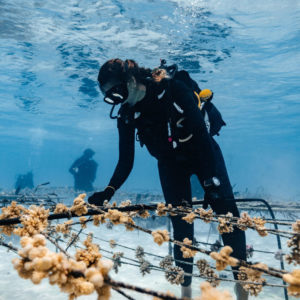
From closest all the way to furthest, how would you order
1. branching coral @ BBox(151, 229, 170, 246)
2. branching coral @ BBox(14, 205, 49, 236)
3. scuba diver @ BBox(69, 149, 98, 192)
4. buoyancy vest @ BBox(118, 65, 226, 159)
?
branching coral @ BBox(14, 205, 49, 236), branching coral @ BBox(151, 229, 170, 246), buoyancy vest @ BBox(118, 65, 226, 159), scuba diver @ BBox(69, 149, 98, 192)

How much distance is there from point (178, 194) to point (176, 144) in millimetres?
843

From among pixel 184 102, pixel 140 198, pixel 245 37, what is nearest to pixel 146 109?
pixel 184 102

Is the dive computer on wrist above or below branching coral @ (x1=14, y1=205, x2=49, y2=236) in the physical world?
above

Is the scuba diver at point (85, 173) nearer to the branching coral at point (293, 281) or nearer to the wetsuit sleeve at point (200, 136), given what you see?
the wetsuit sleeve at point (200, 136)

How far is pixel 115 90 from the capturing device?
10.8ft

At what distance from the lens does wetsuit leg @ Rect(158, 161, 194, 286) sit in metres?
3.74

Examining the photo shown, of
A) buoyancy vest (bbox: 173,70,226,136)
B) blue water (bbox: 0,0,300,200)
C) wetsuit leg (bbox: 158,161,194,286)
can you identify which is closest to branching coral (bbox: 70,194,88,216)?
wetsuit leg (bbox: 158,161,194,286)

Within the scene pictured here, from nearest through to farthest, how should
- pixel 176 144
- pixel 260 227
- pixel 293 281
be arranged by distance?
pixel 293 281 < pixel 260 227 < pixel 176 144

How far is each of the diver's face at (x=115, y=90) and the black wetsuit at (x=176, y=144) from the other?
34cm

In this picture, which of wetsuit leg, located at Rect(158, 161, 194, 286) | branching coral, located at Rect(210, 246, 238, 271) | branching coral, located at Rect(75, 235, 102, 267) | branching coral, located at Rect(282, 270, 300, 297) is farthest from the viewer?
wetsuit leg, located at Rect(158, 161, 194, 286)

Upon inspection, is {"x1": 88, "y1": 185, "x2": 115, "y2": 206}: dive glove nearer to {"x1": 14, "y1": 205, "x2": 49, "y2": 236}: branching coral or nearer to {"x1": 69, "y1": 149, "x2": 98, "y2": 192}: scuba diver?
{"x1": 14, "y1": 205, "x2": 49, "y2": 236}: branching coral

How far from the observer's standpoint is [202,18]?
40.0ft

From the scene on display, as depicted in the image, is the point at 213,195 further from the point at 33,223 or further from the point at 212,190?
the point at 33,223

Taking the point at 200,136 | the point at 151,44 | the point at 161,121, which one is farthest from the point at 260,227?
the point at 151,44
